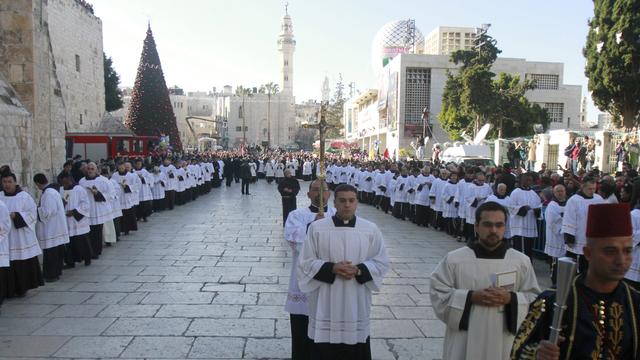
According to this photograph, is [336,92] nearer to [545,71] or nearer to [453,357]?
[545,71]

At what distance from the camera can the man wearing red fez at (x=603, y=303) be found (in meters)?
2.28

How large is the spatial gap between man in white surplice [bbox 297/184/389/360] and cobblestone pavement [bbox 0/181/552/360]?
122 centimetres

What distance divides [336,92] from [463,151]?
79.6 meters

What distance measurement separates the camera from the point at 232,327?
585 cm

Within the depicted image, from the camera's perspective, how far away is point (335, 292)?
403 cm

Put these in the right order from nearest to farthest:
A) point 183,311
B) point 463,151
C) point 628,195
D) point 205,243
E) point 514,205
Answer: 1. point 183,311
2. point 628,195
3. point 514,205
4. point 205,243
5. point 463,151

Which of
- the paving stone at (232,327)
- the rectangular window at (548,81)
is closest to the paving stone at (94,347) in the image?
the paving stone at (232,327)

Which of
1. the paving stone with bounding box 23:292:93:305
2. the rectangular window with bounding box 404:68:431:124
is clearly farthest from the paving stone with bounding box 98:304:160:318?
the rectangular window with bounding box 404:68:431:124

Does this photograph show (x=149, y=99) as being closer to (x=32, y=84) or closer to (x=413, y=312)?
(x=32, y=84)

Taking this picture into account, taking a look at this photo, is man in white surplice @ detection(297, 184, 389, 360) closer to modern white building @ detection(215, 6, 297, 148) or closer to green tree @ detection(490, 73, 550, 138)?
green tree @ detection(490, 73, 550, 138)

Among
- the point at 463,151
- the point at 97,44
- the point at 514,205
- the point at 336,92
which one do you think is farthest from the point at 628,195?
the point at 336,92

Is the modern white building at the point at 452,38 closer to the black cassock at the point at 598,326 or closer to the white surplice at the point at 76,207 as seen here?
the white surplice at the point at 76,207

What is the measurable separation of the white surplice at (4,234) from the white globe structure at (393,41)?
181 ft

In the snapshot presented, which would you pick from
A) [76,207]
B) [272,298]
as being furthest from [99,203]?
[272,298]
